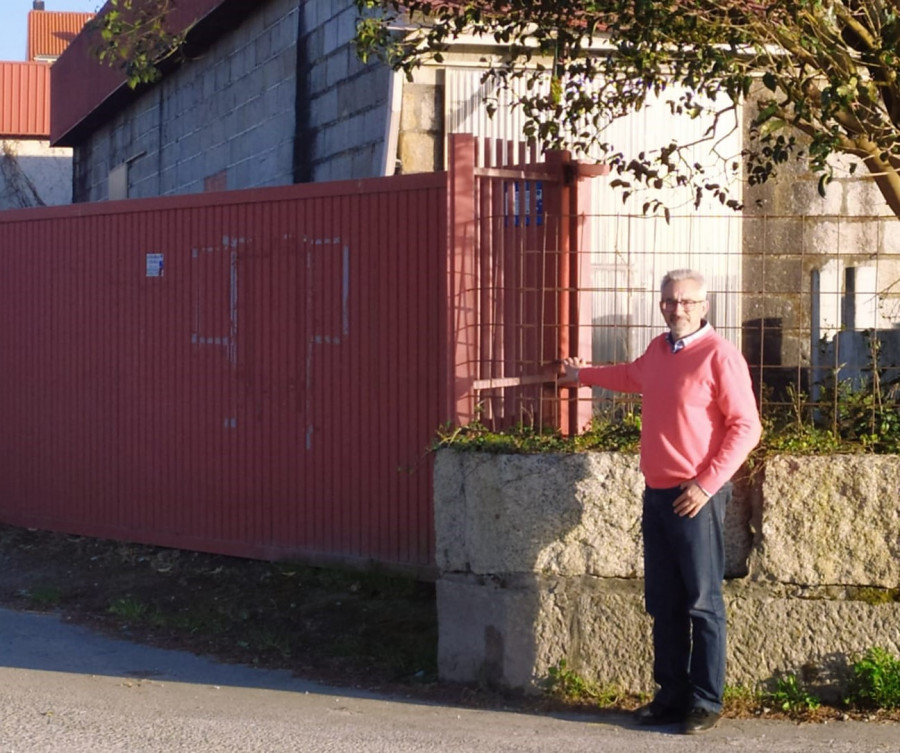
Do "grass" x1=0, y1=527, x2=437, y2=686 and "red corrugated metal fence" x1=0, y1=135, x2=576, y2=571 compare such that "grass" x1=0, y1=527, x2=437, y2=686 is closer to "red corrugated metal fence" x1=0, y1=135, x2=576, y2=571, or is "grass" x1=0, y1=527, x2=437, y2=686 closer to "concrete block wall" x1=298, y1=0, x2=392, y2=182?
"red corrugated metal fence" x1=0, y1=135, x2=576, y2=571

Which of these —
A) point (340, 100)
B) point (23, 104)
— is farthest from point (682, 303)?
point (23, 104)

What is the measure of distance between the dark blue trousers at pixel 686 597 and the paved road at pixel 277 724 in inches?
8.0

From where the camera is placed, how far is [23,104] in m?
31.6

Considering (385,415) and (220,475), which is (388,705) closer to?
(385,415)

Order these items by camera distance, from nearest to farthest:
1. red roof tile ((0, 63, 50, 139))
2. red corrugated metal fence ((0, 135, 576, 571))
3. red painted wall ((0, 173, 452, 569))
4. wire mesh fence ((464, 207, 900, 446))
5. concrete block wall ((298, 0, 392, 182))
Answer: wire mesh fence ((464, 207, 900, 446)) → red corrugated metal fence ((0, 135, 576, 571)) → red painted wall ((0, 173, 452, 569)) → concrete block wall ((298, 0, 392, 182)) → red roof tile ((0, 63, 50, 139))

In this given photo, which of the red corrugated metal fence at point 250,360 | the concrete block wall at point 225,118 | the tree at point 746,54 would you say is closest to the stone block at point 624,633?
the red corrugated metal fence at point 250,360

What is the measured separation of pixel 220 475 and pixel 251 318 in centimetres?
95

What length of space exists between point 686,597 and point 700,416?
0.74 metres

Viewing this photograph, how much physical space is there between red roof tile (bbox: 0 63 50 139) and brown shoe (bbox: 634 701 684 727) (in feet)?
92.8

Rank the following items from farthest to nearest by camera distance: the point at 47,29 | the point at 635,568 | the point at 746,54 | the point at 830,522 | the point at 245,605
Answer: the point at 47,29 < the point at 245,605 < the point at 746,54 < the point at 635,568 < the point at 830,522

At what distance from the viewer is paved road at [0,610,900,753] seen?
208 inches

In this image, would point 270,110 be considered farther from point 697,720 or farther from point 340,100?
point 697,720

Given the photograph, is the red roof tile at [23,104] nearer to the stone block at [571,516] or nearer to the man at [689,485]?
the stone block at [571,516]

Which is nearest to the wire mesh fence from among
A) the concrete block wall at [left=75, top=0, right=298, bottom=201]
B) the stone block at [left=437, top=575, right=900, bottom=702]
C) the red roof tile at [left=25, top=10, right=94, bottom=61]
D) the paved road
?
the stone block at [left=437, top=575, right=900, bottom=702]
